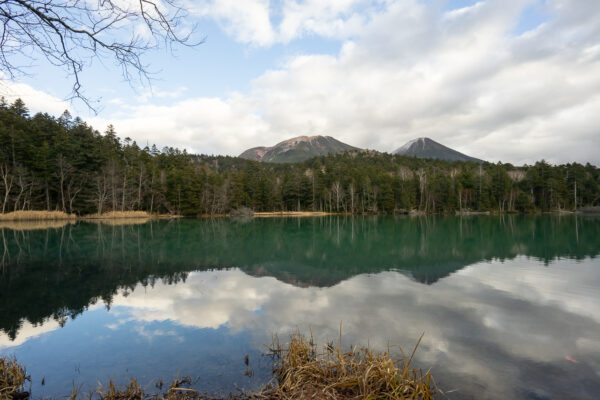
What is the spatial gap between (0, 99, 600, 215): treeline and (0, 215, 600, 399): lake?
39.6 metres

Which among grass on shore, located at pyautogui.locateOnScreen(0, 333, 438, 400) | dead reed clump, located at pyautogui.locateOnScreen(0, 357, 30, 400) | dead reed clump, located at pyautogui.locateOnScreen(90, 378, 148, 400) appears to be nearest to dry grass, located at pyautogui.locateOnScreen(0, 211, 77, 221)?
dead reed clump, located at pyautogui.locateOnScreen(0, 357, 30, 400)

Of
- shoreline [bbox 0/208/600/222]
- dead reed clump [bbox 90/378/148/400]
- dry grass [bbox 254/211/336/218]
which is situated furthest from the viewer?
dry grass [bbox 254/211/336/218]

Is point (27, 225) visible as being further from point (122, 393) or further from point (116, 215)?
point (122, 393)

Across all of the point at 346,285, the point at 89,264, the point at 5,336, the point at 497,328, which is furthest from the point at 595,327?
the point at 89,264

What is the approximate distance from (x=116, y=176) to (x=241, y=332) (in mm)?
53571

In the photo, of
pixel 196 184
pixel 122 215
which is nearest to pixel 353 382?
pixel 122 215

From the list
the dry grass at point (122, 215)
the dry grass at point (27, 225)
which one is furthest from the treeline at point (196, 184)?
the dry grass at point (27, 225)

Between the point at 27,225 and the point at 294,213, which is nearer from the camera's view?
the point at 27,225

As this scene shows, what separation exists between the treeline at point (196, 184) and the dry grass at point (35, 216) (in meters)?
1.31

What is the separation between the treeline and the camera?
150 ft

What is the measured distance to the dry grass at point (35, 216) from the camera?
39.0m

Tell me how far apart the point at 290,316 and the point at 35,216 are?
4995 centimetres

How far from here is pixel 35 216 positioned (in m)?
41.5

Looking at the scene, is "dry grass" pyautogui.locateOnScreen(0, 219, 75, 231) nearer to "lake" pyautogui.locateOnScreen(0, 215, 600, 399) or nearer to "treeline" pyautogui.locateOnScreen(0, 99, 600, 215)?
"treeline" pyautogui.locateOnScreen(0, 99, 600, 215)
